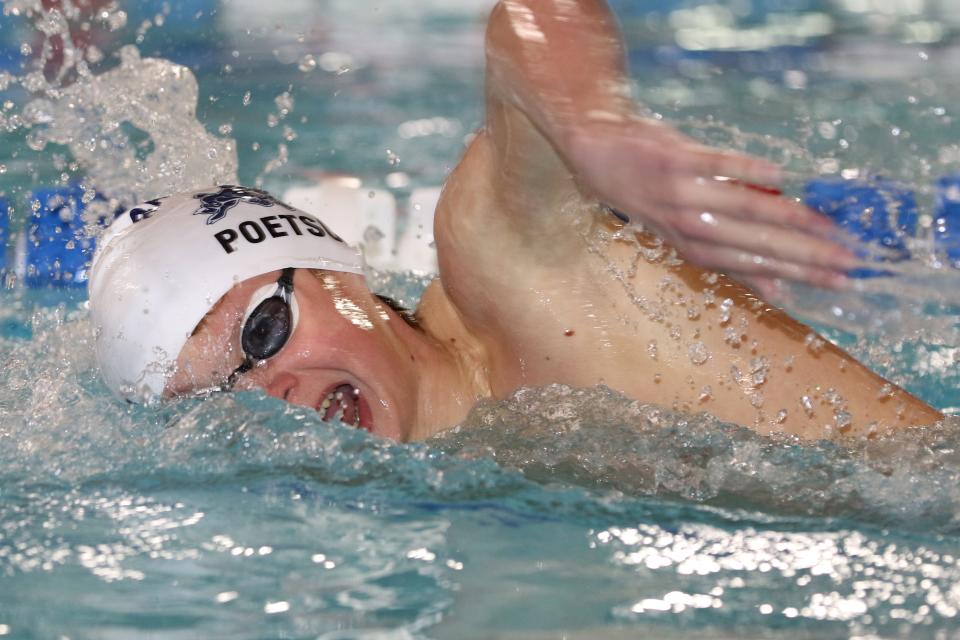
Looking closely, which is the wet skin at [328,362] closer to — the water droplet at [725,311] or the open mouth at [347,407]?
the open mouth at [347,407]

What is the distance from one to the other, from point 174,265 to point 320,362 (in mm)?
267

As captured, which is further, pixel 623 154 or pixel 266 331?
pixel 266 331

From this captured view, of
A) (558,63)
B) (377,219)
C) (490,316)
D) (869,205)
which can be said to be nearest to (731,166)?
(558,63)

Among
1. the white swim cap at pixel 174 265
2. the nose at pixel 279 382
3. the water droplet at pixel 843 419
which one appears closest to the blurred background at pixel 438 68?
the white swim cap at pixel 174 265

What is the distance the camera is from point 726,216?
1.09 meters

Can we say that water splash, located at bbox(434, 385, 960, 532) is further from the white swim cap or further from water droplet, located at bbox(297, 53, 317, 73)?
water droplet, located at bbox(297, 53, 317, 73)

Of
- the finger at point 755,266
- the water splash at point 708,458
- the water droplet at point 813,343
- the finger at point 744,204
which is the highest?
the finger at point 744,204

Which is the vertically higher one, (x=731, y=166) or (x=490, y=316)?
(x=731, y=166)

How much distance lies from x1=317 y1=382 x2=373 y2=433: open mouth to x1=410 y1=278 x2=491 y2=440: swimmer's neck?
9cm

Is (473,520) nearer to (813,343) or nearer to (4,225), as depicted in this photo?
(813,343)

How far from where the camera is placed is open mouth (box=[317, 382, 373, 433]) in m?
1.69

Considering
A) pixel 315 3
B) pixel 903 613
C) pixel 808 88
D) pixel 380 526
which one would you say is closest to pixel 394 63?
pixel 315 3

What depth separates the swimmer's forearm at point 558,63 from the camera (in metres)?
1.26

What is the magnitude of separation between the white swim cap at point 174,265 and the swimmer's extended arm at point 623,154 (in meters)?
0.48
